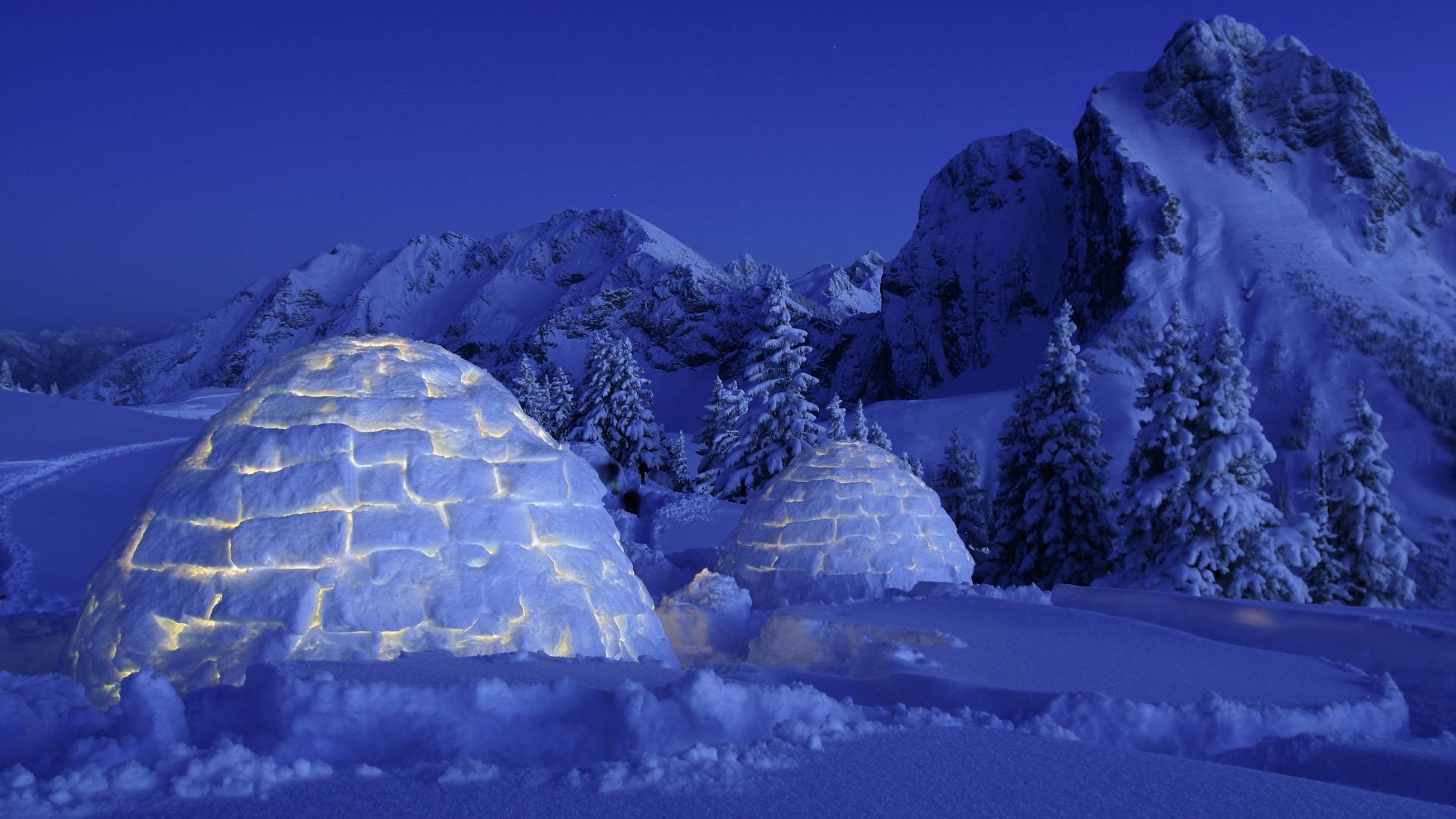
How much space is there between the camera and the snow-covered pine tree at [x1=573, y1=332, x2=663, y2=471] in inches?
1284

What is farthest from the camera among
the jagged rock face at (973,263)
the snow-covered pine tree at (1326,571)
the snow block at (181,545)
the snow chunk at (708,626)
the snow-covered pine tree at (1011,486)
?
the jagged rock face at (973,263)

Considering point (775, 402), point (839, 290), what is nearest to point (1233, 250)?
point (775, 402)

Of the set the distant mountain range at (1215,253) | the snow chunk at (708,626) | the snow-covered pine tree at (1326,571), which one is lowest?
the snow chunk at (708,626)

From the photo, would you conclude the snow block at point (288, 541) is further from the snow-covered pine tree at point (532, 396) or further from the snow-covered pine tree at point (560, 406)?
the snow-covered pine tree at point (532, 396)

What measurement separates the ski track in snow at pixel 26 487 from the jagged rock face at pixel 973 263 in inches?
2449

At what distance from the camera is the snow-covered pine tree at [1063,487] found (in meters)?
18.5

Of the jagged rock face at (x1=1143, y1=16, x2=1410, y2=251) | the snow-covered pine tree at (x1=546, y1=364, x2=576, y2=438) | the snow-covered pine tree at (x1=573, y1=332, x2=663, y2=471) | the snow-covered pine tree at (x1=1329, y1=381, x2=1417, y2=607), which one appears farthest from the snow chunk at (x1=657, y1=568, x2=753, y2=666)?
the jagged rock face at (x1=1143, y1=16, x2=1410, y2=251)

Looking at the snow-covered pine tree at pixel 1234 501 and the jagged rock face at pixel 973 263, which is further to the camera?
the jagged rock face at pixel 973 263

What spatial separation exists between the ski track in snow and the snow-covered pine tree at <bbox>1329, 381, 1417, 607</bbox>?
69.5 feet

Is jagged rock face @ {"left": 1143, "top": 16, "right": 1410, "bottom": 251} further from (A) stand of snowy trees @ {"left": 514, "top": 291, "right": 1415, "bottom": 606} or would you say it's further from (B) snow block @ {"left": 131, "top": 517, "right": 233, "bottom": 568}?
(B) snow block @ {"left": 131, "top": 517, "right": 233, "bottom": 568}

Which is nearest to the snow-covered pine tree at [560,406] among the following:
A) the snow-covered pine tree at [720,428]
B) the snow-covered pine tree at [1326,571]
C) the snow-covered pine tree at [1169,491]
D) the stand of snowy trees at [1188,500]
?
the snow-covered pine tree at [720,428]

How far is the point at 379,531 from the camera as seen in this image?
4.02 m

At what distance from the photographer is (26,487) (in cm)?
1532

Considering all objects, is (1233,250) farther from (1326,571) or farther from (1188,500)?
(1188,500)
